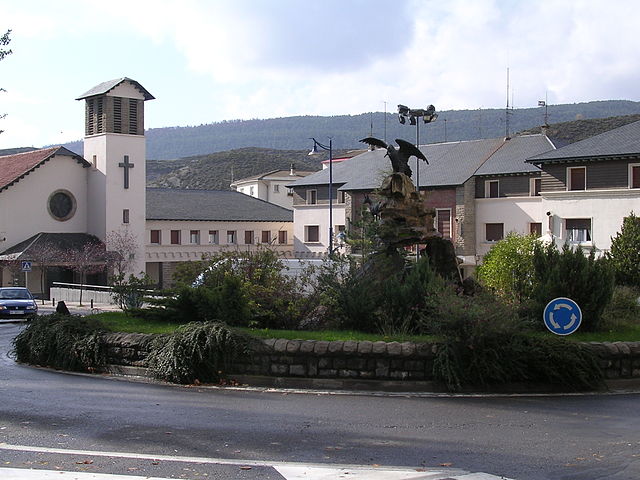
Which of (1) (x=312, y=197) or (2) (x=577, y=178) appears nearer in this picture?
(2) (x=577, y=178)

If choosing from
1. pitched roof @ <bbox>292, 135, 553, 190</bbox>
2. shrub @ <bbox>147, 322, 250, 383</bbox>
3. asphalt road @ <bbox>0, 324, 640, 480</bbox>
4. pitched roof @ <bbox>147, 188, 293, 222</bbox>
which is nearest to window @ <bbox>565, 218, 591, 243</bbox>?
pitched roof @ <bbox>292, 135, 553, 190</bbox>

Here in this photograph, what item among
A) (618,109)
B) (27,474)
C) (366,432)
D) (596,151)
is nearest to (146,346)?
(366,432)

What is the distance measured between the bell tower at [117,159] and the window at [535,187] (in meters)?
27.2

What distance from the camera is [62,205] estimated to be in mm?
60906

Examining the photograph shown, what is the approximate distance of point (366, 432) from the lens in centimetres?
1093

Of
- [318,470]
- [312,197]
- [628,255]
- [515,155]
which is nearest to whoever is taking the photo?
[318,470]

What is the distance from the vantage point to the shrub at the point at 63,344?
17047mm

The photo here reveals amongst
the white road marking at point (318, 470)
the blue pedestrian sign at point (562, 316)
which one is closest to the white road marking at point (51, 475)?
the white road marking at point (318, 470)

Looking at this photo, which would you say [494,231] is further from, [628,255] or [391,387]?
[391,387]

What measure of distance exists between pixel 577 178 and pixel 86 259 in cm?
2982

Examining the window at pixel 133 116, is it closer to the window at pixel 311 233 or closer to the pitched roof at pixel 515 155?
the window at pixel 311 233

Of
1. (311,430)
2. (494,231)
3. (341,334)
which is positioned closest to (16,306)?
(341,334)

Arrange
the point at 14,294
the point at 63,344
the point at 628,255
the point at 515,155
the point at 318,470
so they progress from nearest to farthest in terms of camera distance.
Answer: the point at 318,470 → the point at 63,344 → the point at 628,255 → the point at 14,294 → the point at 515,155

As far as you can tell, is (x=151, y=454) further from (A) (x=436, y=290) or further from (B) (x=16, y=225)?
(B) (x=16, y=225)
